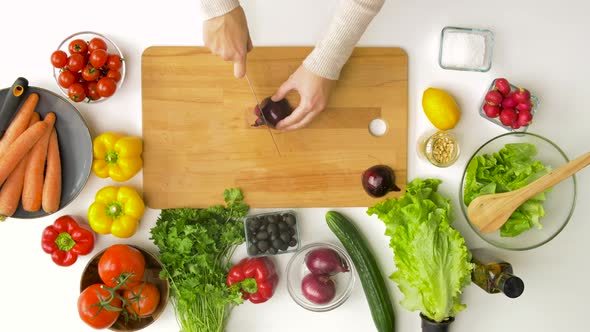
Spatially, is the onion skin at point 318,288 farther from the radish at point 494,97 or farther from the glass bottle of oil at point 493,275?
the radish at point 494,97

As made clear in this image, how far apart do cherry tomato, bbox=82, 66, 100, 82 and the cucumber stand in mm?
793

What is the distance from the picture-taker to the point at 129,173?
146cm

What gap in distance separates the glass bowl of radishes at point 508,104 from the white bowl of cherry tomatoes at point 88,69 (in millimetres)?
1098

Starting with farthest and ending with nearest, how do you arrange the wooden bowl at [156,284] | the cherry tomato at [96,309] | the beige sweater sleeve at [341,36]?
1. the wooden bowl at [156,284]
2. the cherry tomato at [96,309]
3. the beige sweater sleeve at [341,36]

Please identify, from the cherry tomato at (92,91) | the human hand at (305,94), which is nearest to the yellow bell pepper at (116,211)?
the cherry tomato at (92,91)

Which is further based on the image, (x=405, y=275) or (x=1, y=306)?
(x=1, y=306)

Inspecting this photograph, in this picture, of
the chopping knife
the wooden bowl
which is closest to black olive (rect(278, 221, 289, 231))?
the wooden bowl

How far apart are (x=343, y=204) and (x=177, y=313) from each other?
0.62 metres

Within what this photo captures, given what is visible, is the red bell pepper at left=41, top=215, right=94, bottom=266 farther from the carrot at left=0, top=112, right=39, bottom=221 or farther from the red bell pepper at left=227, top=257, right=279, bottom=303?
the red bell pepper at left=227, top=257, right=279, bottom=303

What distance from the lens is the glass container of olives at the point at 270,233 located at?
146cm

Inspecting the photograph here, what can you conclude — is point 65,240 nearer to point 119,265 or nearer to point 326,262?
point 119,265

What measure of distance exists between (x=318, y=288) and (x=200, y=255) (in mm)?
358

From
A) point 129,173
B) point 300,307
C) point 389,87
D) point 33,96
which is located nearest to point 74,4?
point 33,96

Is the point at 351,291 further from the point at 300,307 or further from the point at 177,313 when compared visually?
the point at 177,313
